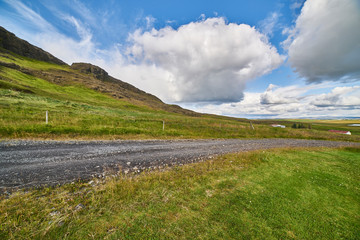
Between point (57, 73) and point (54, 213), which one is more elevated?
point (57, 73)

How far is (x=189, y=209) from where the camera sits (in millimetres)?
3693

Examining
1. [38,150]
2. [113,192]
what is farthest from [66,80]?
[113,192]

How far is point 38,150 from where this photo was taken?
7.98 metres

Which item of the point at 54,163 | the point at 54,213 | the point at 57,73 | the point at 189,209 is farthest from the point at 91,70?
the point at 189,209

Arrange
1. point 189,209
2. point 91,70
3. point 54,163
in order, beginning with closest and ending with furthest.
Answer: point 189,209 → point 54,163 → point 91,70

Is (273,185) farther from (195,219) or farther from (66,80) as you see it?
(66,80)

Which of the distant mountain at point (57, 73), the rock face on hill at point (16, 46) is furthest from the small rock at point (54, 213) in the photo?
the rock face on hill at point (16, 46)

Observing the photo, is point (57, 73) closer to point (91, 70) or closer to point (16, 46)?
point (16, 46)

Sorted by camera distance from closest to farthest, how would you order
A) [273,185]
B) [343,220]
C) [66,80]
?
[343,220]
[273,185]
[66,80]

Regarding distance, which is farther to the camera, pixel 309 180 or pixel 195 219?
pixel 309 180

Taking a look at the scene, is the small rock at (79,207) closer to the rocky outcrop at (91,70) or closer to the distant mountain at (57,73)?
the distant mountain at (57,73)

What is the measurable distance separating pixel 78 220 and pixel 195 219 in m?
2.75

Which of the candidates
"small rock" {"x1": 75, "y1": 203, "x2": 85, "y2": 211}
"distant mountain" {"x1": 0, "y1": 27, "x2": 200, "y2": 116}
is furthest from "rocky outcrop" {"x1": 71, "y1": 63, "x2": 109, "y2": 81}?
"small rock" {"x1": 75, "y1": 203, "x2": 85, "y2": 211}

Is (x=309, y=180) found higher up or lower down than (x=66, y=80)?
lower down
